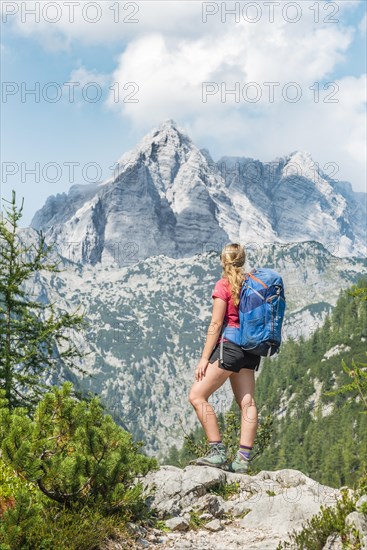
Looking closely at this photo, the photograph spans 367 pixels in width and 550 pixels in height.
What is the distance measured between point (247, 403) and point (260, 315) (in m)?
1.72

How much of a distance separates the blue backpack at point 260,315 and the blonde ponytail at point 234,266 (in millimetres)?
100

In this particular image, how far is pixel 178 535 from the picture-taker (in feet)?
26.1

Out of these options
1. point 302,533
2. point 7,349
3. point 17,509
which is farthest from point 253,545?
point 7,349

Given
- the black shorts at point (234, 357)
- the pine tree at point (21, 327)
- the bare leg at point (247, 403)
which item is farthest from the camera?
the pine tree at point (21, 327)

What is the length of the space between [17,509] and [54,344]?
47.0 feet

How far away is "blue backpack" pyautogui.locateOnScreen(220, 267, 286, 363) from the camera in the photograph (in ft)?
29.4

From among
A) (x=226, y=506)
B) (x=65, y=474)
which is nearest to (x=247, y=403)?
(x=226, y=506)

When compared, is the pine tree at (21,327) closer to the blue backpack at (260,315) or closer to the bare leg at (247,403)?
the bare leg at (247,403)

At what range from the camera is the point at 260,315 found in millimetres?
8977

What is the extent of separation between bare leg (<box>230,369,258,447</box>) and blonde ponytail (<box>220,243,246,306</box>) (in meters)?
1.37

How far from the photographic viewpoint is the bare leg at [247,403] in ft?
31.7

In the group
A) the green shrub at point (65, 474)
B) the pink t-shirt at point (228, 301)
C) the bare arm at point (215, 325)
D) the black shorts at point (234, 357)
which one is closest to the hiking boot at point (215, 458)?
the black shorts at point (234, 357)

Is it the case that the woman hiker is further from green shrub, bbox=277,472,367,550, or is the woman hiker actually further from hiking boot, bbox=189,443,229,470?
green shrub, bbox=277,472,367,550

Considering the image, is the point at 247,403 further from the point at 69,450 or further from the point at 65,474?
the point at 65,474
